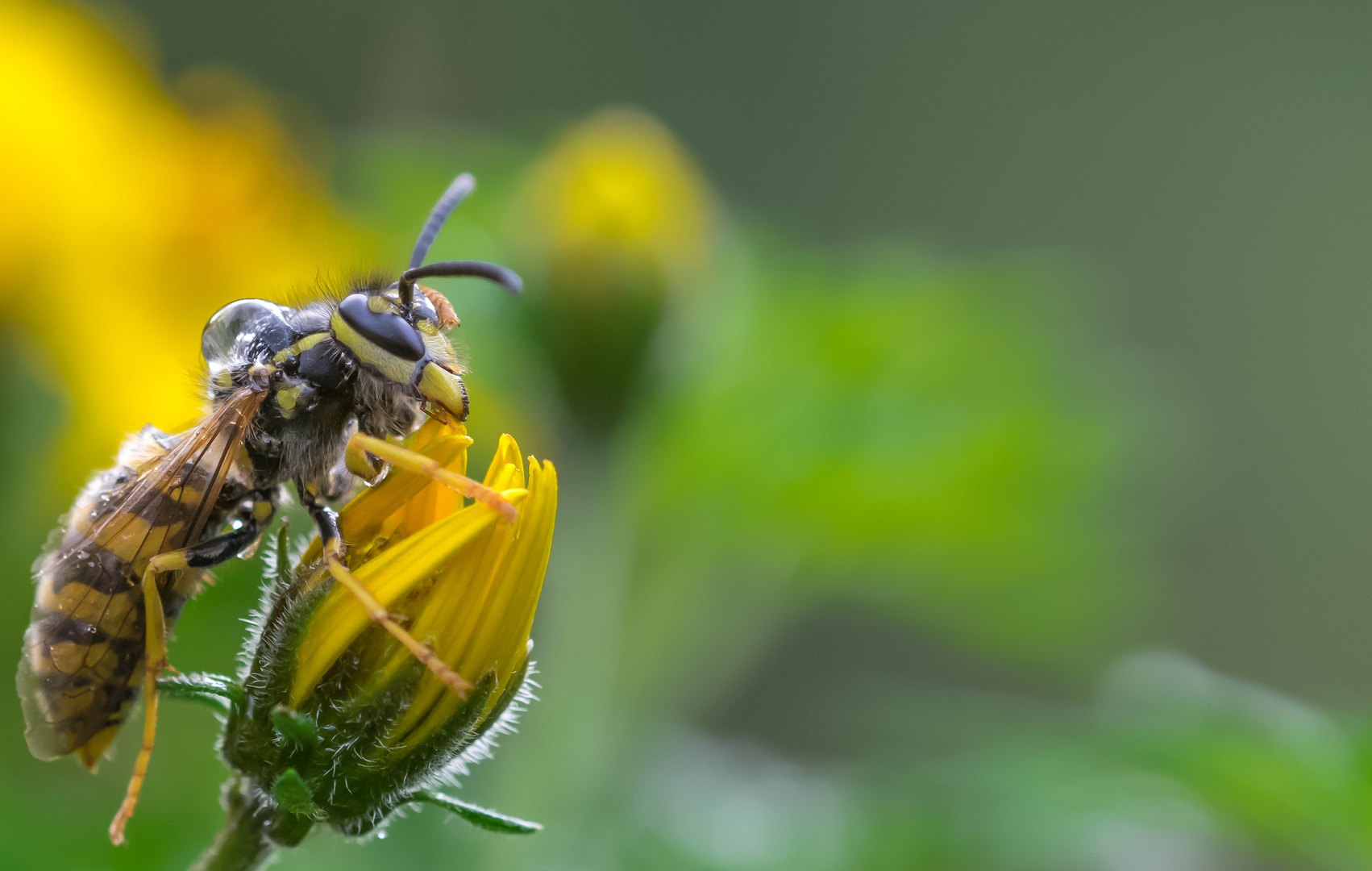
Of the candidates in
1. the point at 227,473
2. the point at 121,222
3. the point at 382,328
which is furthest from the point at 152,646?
the point at 121,222

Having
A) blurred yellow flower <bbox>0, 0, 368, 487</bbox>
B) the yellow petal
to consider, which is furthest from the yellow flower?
blurred yellow flower <bbox>0, 0, 368, 487</bbox>

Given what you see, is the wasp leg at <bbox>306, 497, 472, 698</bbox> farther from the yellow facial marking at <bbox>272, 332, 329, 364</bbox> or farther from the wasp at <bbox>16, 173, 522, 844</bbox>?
the yellow facial marking at <bbox>272, 332, 329, 364</bbox>

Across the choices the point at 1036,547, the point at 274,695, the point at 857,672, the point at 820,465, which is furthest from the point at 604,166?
the point at 857,672

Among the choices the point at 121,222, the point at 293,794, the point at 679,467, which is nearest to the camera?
the point at 293,794

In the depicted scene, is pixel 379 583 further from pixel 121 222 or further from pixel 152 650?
pixel 121 222

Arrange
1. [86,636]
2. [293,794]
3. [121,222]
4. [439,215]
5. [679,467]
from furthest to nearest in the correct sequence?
[679,467] < [121,222] < [439,215] < [86,636] < [293,794]

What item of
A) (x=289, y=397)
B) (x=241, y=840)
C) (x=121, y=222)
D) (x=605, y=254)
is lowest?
(x=241, y=840)
